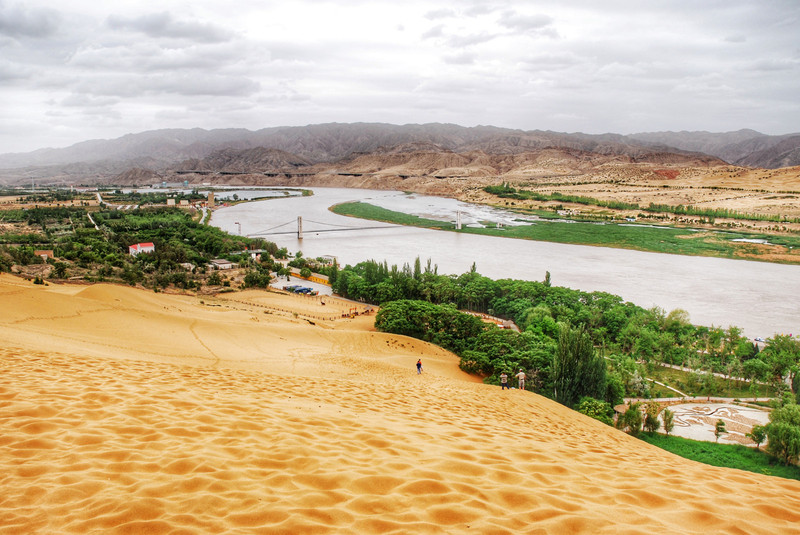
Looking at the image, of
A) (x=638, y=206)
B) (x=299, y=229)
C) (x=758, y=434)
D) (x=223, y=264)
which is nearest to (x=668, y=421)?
(x=758, y=434)

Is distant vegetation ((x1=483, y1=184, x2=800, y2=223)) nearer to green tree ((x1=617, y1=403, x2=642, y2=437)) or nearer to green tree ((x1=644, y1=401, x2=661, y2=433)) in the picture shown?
green tree ((x1=644, y1=401, x2=661, y2=433))

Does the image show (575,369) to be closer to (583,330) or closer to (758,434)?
(758,434)

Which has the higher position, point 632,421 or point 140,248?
point 140,248

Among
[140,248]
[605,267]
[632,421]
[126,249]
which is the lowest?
[632,421]

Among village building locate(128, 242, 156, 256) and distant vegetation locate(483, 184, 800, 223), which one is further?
distant vegetation locate(483, 184, 800, 223)

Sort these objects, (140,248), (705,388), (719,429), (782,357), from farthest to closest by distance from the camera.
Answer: (140,248) < (782,357) < (705,388) < (719,429)

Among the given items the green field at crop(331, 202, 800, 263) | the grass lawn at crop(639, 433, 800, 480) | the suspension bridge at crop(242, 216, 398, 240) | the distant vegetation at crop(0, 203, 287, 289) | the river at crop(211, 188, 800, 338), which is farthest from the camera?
the suspension bridge at crop(242, 216, 398, 240)

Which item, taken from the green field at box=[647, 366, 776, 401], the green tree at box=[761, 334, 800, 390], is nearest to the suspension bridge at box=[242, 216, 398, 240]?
the green field at box=[647, 366, 776, 401]
